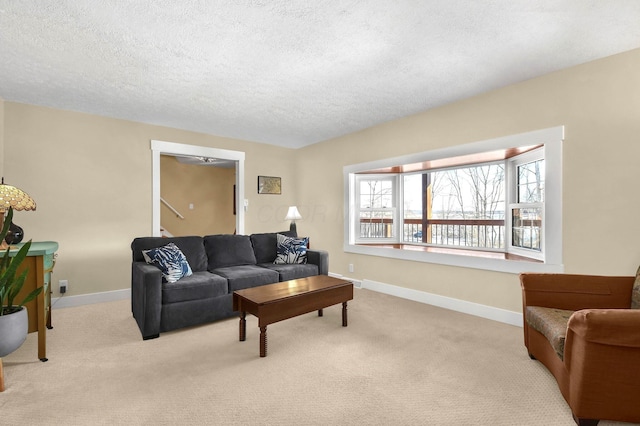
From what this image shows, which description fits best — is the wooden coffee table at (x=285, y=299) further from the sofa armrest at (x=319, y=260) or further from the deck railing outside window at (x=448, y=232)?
the deck railing outside window at (x=448, y=232)

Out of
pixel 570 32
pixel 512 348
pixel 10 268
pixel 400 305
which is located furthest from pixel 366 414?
pixel 570 32

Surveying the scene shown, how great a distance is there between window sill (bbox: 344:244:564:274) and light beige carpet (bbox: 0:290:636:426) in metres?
0.61

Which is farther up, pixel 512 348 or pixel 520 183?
pixel 520 183

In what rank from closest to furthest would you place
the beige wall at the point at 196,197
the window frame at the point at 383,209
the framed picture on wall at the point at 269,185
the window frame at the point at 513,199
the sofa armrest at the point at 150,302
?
1. the sofa armrest at the point at 150,302
2. the window frame at the point at 513,199
3. the window frame at the point at 383,209
4. the framed picture on wall at the point at 269,185
5. the beige wall at the point at 196,197

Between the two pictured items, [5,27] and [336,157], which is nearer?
[5,27]

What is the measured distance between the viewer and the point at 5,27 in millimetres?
2070

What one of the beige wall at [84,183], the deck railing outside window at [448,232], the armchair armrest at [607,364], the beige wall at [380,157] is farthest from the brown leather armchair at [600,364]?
the beige wall at [84,183]

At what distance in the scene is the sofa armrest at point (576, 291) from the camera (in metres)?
2.11

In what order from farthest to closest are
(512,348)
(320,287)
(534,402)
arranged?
1. (320,287)
2. (512,348)
3. (534,402)

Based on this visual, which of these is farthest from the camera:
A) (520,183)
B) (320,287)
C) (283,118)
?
(283,118)

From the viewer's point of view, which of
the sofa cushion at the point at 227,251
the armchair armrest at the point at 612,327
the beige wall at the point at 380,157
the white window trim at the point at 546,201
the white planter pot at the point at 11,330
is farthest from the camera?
the sofa cushion at the point at 227,251

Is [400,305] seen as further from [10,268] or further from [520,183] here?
[10,268]

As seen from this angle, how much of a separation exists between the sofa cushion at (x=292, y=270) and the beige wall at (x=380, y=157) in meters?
1.07

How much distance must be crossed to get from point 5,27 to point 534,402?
4.17 metres
